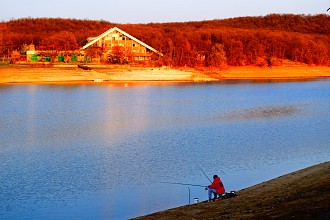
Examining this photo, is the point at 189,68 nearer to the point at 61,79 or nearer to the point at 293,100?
the point at 61,79

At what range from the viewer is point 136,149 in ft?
58.9

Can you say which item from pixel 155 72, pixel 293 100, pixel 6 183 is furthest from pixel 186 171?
pixel 155 72

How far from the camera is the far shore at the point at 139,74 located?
50312mm

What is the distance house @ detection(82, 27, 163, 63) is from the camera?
207ft

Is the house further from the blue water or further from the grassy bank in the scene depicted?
the grassy bank

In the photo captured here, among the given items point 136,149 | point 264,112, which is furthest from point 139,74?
point 136,149

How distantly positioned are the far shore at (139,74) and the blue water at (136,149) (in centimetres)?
1444

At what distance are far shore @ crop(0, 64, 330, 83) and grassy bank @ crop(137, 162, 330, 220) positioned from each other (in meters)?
40.2

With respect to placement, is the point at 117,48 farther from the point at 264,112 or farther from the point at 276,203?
the point at 276,203

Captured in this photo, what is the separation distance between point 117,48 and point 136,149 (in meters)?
46.9

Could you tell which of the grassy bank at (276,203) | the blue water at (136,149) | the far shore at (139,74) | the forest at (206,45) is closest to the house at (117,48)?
the forest at (206,45)

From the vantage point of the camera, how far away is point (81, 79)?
51594 mm

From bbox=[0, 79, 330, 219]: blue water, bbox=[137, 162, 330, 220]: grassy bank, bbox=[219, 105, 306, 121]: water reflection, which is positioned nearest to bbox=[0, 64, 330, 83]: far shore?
bbox=[0, 79, 330, 219]: blue water

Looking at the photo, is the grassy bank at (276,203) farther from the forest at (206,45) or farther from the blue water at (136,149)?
the forest at (206,45)
